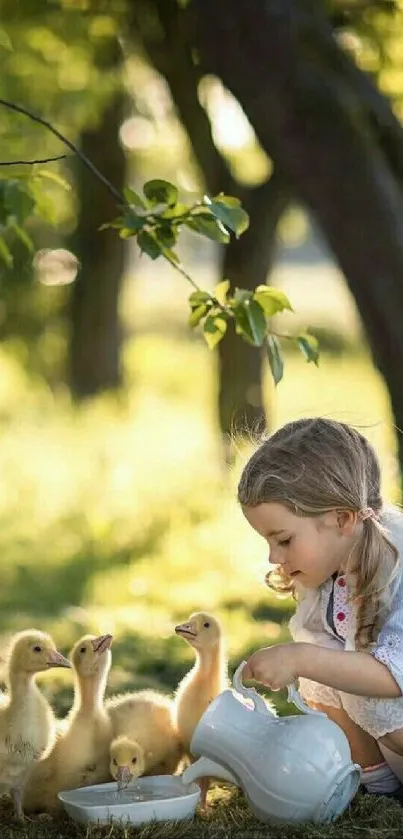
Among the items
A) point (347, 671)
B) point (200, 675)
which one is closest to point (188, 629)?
point (200, 675)

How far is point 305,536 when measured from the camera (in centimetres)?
335

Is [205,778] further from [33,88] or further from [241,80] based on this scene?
[33,88]

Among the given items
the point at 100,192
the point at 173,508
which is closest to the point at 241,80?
the point at 173,508

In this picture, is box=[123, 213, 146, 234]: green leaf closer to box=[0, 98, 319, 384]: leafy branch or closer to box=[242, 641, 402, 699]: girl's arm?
box=[0, 98, 319, 384]: leafy branch

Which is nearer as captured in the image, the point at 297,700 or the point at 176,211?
the point at 297,700

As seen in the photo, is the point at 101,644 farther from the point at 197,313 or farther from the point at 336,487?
the point at 197,313

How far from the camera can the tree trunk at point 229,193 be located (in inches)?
333

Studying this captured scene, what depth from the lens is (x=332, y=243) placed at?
594 cm

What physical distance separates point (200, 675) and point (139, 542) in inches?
160

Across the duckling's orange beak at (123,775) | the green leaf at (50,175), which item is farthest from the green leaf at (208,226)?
the duckling's orange beak at (123,775)

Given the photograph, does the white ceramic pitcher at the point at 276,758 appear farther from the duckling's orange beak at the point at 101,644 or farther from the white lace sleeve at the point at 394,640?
the duckling's orange beak at the point at 101,644

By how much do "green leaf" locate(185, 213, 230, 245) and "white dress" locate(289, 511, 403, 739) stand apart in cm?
82

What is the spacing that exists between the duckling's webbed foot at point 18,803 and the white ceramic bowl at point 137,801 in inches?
4.6

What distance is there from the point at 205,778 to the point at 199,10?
3.74 meters
